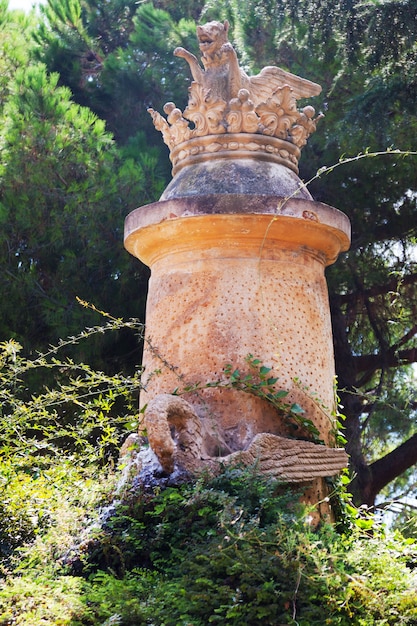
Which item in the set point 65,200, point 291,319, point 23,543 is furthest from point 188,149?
point 65,200

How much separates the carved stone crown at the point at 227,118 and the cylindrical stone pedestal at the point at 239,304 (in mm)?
432

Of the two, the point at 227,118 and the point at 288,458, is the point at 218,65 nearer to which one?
the point at 227,118

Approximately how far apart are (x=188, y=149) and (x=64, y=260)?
2.88m

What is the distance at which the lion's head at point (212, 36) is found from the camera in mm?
4719

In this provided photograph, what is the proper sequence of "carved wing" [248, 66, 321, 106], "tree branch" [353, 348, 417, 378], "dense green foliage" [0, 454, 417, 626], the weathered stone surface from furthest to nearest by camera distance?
"tree branch" [353, 348, 417, 378] < "carved wing" [248, 66, 321, 106] < the weathered stone surface < "dense green foliage" [0, 454, 417, 626]

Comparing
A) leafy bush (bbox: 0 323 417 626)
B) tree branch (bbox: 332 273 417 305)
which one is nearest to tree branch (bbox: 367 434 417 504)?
tree branch (bbox: 332 273 417 305)

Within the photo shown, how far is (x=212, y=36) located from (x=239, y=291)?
1.33 meters

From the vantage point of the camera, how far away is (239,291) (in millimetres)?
4320

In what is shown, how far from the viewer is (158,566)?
3514 millimetres

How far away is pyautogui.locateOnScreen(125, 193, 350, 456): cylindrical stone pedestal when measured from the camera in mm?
4230

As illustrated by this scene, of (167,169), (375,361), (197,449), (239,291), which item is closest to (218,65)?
(239,291)

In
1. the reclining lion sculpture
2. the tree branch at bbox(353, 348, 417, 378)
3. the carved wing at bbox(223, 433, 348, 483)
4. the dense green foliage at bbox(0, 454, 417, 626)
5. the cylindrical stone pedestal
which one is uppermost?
the reclining lion sculpture

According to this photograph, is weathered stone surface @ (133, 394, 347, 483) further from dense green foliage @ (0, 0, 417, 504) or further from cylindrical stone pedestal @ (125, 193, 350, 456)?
dense green foliage @ (0, 0, 417, 504)

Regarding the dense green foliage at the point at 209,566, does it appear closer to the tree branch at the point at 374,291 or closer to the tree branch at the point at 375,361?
the tree branch at the point at 374,291
